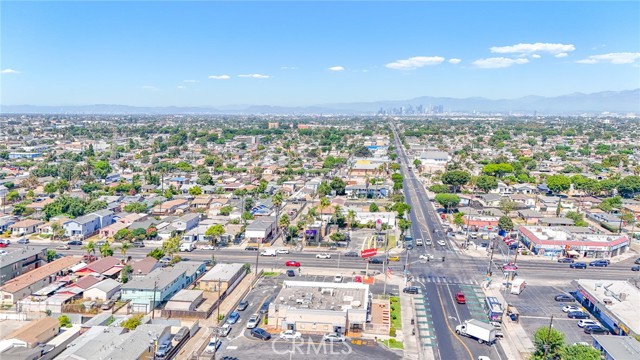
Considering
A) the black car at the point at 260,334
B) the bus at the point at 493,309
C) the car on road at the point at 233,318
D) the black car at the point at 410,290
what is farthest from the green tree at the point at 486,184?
the black car at the point at 260,334

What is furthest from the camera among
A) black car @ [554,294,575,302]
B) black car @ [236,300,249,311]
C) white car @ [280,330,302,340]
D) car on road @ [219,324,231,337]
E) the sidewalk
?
black car @ [554,294,575,302]

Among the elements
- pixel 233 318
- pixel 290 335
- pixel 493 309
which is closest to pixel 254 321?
pixel 233 318

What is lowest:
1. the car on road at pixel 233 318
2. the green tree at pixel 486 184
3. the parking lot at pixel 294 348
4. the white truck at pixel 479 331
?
the parking lot at pixel 294 348

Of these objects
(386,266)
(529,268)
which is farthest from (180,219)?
(529,268)

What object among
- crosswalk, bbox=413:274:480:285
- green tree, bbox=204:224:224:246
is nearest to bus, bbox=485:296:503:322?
crosswalk, bbox=413:274:480:285

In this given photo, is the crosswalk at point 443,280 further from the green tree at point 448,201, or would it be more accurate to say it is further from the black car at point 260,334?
the green tree at point 448,201

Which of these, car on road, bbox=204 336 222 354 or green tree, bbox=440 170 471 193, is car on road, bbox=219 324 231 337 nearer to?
car on road, bbox=204 336 222 354

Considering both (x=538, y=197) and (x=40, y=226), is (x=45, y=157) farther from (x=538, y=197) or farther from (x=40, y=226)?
(x=538, y=197)
